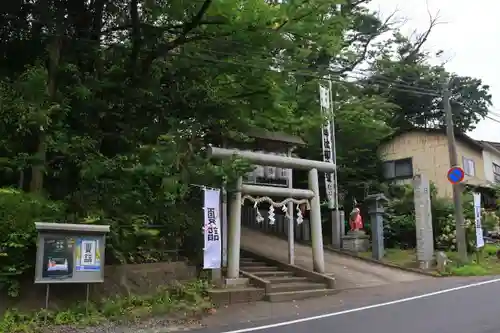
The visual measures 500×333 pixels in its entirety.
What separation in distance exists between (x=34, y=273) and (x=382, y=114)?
2025 cm

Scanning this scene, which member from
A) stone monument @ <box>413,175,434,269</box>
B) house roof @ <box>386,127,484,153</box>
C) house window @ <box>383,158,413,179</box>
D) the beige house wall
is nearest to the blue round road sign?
stone monument @ <box>413,175,434,269</box>

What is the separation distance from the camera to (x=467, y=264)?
1906cm

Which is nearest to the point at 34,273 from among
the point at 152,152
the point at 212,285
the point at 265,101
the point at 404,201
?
the point at 152,152

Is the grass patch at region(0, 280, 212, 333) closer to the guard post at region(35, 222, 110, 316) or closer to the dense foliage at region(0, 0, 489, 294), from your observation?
the guard post at region(35, 222, 110, 316)

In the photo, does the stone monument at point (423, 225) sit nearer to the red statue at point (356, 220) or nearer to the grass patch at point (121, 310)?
the red statue at point (356, 220)

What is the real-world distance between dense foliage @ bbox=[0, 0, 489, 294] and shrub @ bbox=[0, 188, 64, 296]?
1.4 inches

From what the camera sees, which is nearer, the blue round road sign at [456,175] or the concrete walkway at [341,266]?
the concrete walkway at [341,266]

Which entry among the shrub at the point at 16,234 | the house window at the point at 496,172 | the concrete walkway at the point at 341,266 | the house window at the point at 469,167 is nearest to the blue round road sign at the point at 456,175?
the concrete walkway at the point at 341,266

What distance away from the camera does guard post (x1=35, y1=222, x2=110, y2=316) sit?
383 inches

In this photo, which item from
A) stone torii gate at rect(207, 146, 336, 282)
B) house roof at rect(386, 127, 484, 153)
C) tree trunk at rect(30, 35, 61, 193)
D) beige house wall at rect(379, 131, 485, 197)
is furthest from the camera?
house roof at rect(386, 127, 484, 153)

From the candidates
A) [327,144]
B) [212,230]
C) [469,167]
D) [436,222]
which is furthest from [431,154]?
[212,230]

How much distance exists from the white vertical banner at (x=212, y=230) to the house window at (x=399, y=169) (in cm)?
2010

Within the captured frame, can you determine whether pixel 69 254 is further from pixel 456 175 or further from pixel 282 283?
pixel 456 175

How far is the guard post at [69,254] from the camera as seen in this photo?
31.9 feet
